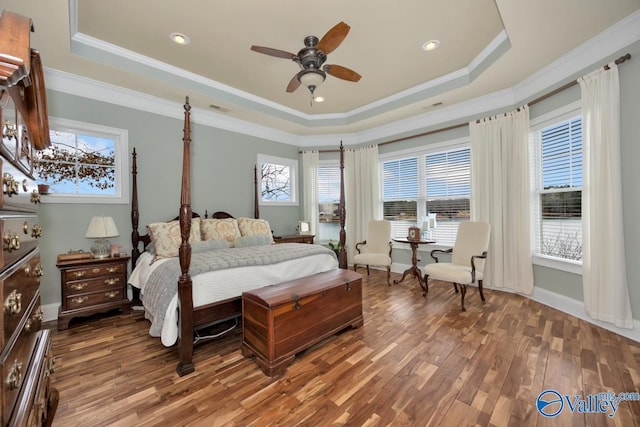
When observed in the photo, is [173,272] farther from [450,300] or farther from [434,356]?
[450,300]

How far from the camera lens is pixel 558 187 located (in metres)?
3.26

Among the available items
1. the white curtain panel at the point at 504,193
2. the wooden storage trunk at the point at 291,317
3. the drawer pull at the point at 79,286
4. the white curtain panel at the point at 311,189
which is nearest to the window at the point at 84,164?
the drawer pull at the point at 79,286

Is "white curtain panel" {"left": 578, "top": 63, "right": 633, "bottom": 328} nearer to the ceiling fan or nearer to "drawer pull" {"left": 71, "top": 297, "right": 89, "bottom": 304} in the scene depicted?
the ceiling fan

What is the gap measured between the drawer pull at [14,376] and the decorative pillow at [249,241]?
2885mm

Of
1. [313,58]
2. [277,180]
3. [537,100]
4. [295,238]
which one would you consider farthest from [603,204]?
[277,180]

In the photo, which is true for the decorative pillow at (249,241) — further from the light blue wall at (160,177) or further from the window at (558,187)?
the window at (558,187)

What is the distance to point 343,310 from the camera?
2613 mm

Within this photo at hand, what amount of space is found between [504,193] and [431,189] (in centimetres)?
117

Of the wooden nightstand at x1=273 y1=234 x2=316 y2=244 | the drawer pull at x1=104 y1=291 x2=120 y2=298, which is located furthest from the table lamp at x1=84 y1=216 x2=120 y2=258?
the wooden nightstand at x1=273 y1=234 x2=316 y2=244

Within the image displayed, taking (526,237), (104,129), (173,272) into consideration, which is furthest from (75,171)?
(526,237)

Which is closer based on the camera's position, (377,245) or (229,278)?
(229,278)

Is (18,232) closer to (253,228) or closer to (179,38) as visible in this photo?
(179,38)

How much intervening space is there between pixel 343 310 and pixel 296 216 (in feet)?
10.8

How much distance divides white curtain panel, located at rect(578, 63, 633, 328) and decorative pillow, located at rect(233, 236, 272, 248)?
3791mm
